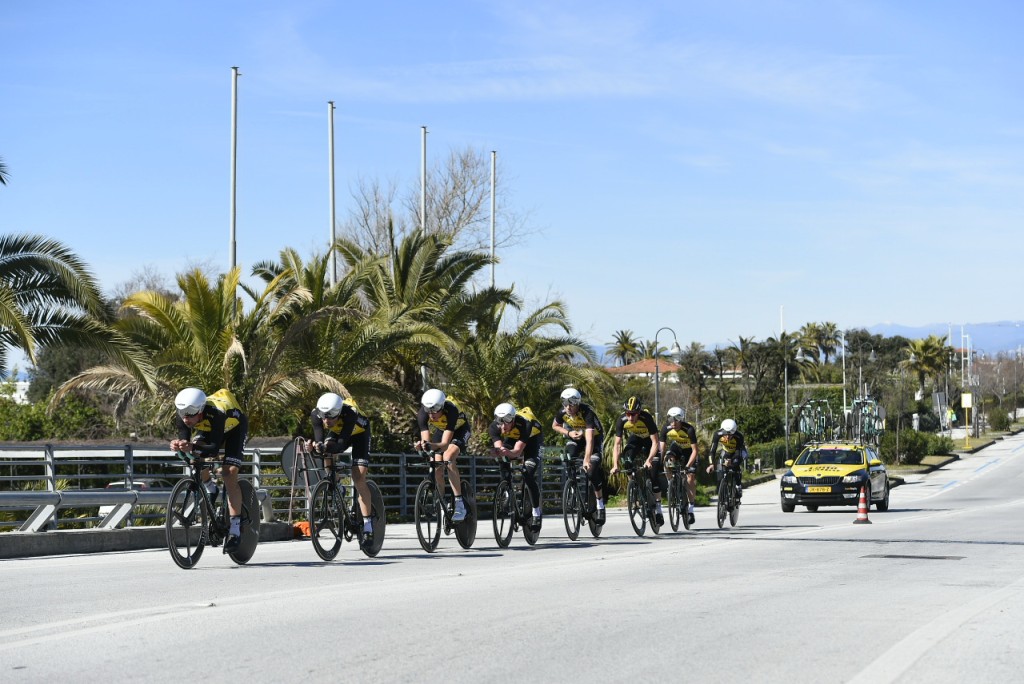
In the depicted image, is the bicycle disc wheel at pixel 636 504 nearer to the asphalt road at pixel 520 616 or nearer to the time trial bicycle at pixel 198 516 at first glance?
the asphalt road at pixel 520 616

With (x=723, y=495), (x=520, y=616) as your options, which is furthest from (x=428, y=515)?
(x=723, y=495)

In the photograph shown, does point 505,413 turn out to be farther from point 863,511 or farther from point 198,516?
point 863,511

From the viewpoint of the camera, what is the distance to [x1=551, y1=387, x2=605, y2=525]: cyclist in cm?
1636

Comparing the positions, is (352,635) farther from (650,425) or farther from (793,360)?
(793,360)

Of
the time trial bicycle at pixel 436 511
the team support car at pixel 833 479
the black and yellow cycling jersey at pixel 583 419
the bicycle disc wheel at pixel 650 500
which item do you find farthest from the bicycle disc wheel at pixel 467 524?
the team support car at pixel 833 479

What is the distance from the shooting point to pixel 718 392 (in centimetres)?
10412

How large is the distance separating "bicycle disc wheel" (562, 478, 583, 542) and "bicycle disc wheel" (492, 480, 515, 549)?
125 cm

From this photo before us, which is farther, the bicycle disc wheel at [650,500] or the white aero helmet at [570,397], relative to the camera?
the bicycle disc wheel at [650,500]

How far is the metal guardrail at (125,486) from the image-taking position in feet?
49.9

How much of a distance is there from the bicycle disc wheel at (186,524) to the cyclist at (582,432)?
5457 mm

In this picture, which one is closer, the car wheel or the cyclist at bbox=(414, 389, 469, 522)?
the cyclist at bbox=(414, 389, 469, 522)

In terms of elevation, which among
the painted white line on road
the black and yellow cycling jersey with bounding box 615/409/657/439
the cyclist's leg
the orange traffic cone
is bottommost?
the orange traffic cone

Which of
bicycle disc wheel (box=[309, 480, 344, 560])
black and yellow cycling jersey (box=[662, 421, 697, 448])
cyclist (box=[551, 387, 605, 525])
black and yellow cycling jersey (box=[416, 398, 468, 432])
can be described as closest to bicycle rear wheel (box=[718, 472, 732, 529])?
black and yellow cycling jersey (box=[662, 421, 697, 448])

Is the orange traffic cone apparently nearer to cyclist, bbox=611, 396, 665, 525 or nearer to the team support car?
the team support car
